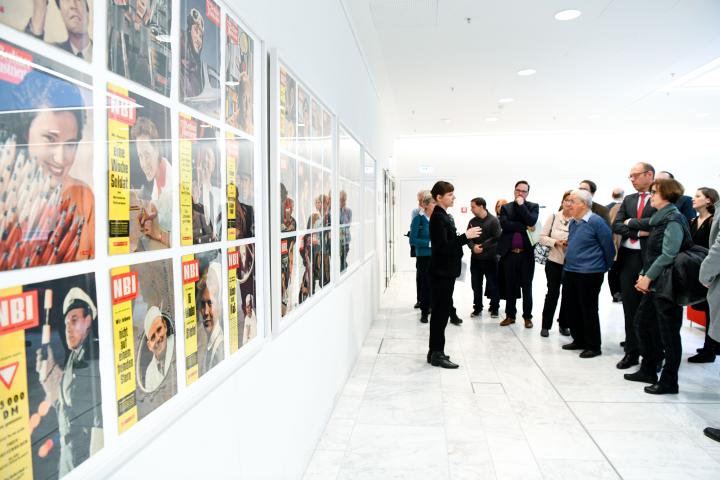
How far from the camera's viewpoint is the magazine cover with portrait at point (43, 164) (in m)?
0.73

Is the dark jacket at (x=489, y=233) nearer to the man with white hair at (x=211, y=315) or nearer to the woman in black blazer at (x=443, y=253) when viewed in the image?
the woman in black blazer at (x=443, y=253)

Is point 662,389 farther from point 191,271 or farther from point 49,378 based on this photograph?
point 49,378

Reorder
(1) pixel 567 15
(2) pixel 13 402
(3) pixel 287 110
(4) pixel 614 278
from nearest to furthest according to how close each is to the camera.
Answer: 1. (2) pixel 13 402
2. (3) pixel 287 110
3. (1) pixel 567 15
4. (4) pixel 614 278

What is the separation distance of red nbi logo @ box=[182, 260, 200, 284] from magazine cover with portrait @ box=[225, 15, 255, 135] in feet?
1.67

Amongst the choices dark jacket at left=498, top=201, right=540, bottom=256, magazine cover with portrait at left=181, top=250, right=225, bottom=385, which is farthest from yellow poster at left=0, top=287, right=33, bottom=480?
dark jacket at left=498, top=201, right=540, bottom=256

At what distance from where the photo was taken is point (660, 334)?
374 cm

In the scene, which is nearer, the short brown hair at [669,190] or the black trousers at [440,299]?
the short brown hair at [669,190]

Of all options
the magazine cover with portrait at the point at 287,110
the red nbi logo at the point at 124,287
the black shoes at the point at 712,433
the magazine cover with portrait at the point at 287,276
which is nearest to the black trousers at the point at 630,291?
the black shoes at the point at 712,433

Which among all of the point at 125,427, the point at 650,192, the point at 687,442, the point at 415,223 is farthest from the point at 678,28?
the point at 125,427

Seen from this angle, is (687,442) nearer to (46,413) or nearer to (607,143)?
(46,413)

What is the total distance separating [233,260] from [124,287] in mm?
625

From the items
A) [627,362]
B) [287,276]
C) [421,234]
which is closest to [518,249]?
[421,234]

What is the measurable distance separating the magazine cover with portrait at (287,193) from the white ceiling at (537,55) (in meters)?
2.23

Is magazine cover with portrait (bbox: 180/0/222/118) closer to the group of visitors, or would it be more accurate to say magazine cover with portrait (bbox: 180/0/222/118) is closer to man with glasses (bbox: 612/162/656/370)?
the group of visitors
